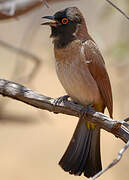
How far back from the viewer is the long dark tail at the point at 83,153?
176 inches

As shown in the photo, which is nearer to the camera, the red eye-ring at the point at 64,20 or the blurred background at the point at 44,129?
the red eye-ring at the point at 64,20

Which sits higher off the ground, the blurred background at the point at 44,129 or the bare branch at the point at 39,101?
the bare branch at the point at 39,101

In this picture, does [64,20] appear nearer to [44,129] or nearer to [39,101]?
[39,101]

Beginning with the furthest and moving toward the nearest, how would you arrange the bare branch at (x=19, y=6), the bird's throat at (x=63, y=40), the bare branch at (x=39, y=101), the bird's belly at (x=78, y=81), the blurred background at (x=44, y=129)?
the blurred background at (x=44, y=129) → the bare branch at (x=19, y=6) → the bird's throat at (x=63, y=40) → the bird's belly at (x=78, y=81) → the bare branch at (x=39, y=101)

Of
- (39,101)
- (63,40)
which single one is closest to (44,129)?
(63,40)

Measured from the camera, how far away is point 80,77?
431 centimetres

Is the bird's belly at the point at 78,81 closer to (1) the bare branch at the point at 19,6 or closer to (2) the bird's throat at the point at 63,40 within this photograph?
(2) the bird's throat at the point at 63,40

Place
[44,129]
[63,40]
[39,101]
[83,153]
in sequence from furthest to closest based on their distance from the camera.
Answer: [44,129], [83,153], [63,40], [39,101]

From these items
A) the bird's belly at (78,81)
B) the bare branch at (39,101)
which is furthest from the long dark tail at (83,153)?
the bare branch at (39,101)

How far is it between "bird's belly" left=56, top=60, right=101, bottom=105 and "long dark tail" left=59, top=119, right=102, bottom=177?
0.30 m

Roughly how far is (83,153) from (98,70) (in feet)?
2.83

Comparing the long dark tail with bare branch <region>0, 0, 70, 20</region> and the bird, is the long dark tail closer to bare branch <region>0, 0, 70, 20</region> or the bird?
the bird

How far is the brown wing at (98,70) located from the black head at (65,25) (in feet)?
0.65

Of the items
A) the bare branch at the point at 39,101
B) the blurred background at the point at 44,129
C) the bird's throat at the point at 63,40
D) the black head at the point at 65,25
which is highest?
the black head at the point at 65,25
